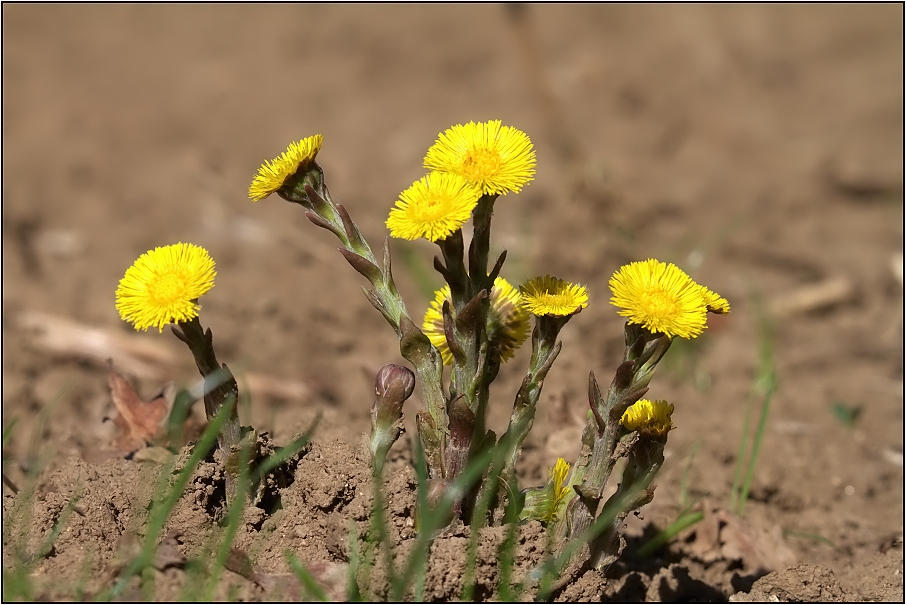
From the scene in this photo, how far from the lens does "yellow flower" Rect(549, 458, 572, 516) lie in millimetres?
1980

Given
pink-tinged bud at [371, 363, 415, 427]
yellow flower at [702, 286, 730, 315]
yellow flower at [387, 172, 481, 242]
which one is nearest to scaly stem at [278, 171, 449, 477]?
pink-tinged bud at [371, 363, 415, 427]

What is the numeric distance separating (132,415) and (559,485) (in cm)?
124

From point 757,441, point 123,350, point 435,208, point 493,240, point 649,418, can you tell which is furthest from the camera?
point 493,240

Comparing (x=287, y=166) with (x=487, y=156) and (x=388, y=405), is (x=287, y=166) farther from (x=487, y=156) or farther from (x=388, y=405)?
(x=388, y=405)

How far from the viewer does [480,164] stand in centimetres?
172

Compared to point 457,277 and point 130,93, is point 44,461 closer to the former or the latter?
point 457,277

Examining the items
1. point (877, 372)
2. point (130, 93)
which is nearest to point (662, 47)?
point (877, 372)

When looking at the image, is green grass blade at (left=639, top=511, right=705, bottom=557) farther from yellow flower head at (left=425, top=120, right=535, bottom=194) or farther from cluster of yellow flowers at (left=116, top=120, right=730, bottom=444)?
yellow flower head at (left=425, top=120, right=535, bottom=194)

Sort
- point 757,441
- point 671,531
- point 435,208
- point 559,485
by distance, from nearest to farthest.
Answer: point 435,208 < point 559,485 < point 671,531 < point 757,441

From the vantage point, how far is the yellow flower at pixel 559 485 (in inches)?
77.9

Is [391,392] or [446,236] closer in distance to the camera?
[446,236]

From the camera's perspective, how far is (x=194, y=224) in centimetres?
464

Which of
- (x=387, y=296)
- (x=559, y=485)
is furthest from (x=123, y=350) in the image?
(x=559, y=485)

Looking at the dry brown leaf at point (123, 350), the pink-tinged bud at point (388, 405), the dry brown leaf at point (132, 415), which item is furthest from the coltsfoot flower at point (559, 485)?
the dry brown leaf at point (123, 350)
